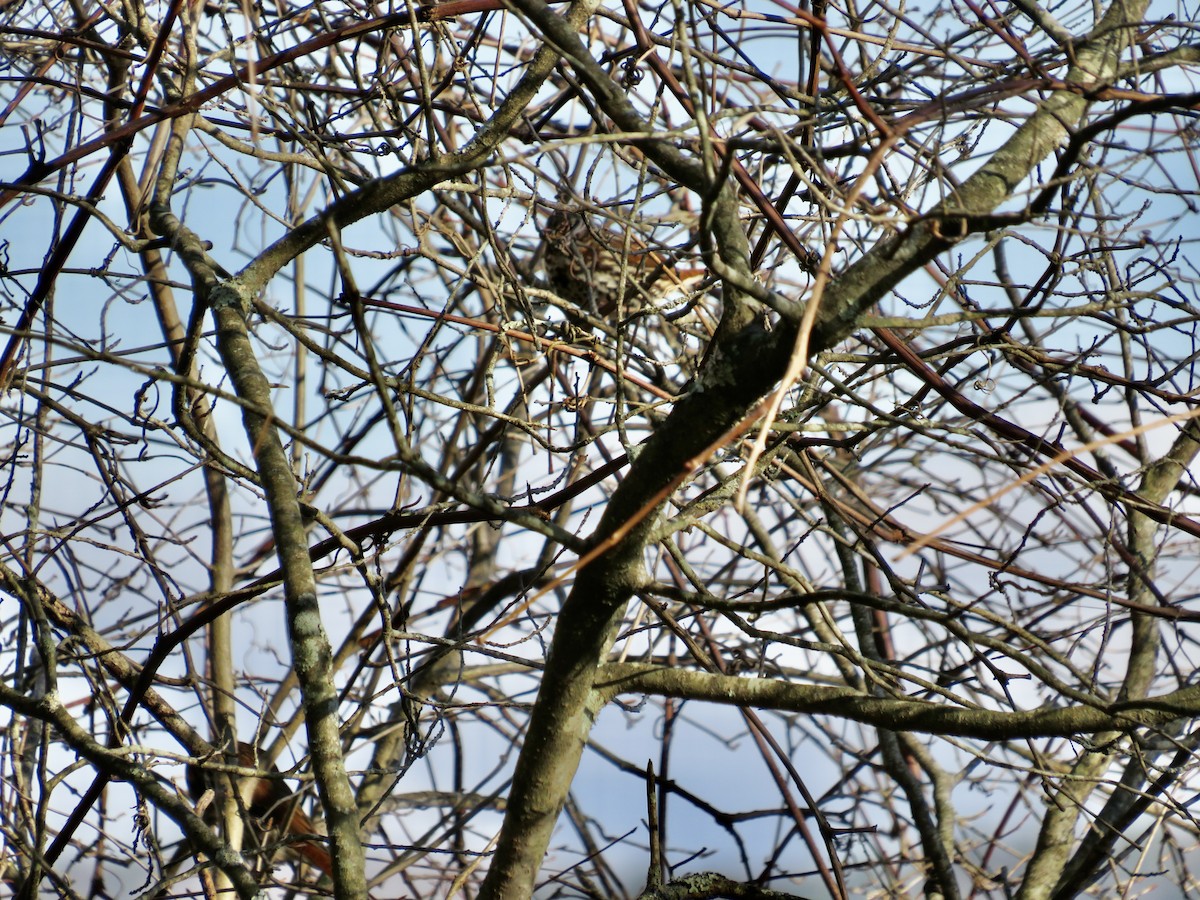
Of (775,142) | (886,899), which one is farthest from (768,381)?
(886,899)

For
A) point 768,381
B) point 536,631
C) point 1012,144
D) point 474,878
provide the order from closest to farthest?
point 768,381, point 1012,144, point 536,631, point 474,878

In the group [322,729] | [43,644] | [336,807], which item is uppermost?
[43,644]

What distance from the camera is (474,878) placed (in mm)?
3432

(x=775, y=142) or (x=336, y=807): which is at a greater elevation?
(x=775, y=142)

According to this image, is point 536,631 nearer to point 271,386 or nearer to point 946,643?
point 271,386

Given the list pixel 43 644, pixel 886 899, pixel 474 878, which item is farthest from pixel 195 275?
pixel 886 899

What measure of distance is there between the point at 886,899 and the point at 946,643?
0.79 metres

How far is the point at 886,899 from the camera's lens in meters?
3.20

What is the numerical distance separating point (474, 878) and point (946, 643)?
5.41ft

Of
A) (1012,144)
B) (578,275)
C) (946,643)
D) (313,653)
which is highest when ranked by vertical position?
(578,275)

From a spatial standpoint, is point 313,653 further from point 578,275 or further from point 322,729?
point 578,275

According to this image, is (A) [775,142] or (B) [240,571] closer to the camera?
(A) [775,142]

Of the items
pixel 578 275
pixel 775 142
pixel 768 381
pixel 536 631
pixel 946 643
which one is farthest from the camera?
pixel 946 643

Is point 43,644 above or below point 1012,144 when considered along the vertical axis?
below
